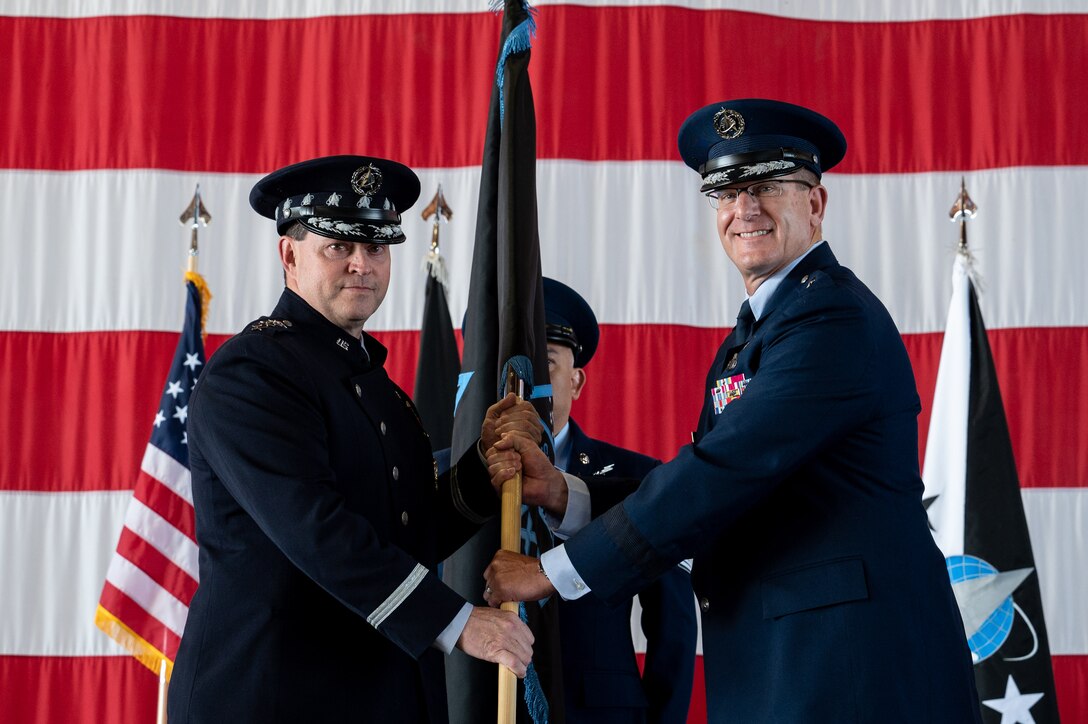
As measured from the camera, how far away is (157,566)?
12.6ft

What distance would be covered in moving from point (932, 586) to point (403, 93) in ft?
10.9

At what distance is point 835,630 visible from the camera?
1.97 m

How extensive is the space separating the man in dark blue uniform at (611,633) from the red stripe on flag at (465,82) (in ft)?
5.28

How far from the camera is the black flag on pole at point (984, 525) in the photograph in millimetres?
3676

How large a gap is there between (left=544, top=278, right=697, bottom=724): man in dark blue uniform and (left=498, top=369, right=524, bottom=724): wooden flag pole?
0.94 feet

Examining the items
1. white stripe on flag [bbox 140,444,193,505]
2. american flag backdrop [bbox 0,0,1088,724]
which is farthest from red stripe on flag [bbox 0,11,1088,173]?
white stripe on flag [bbox 140,444,193,505]

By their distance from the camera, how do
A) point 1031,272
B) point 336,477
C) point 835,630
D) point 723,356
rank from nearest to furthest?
point 835,630
point 336,477
point 723,356
point 1031,272

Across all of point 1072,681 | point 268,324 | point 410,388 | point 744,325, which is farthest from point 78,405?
point 1072,681

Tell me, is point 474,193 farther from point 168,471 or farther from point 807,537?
point 807,537

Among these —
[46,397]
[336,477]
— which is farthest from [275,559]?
[46,397]

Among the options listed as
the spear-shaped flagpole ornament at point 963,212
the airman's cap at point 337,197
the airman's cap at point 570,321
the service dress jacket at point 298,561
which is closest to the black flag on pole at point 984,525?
the spear-shaped flagpole ornament at point 963,212

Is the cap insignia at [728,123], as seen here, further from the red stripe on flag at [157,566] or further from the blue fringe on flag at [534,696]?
the red stripe on flag at [157,566]

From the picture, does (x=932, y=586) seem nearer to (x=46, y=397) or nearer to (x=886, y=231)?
(x=886, y=231)

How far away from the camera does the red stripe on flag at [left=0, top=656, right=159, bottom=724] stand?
4.37m
